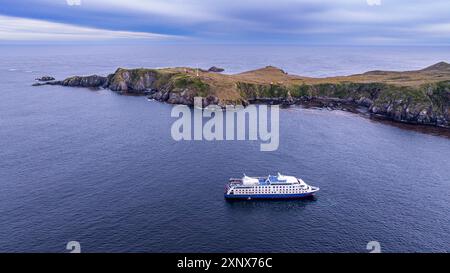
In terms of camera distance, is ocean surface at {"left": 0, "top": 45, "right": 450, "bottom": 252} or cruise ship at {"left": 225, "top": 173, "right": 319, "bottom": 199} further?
cruise ship at {"left": 225, "top": 173, "right": 319, "bottom": 199}

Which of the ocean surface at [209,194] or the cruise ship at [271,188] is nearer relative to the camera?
the ocean surface at [209,194]

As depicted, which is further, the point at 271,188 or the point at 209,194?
the point at 271,188

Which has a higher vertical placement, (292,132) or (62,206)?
(292,132)

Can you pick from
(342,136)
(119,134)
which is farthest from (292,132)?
(119,134)

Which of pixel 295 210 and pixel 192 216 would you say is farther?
pixel 295 210

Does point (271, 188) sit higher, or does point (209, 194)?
point (271, 188)
